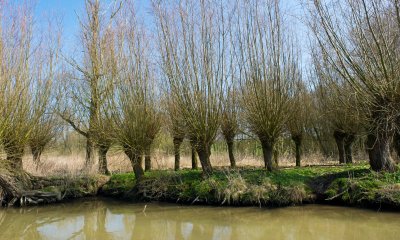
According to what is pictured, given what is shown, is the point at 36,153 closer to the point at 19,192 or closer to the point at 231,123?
the point at 19,192

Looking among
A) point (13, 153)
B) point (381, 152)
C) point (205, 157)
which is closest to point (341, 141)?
point (381, 152)

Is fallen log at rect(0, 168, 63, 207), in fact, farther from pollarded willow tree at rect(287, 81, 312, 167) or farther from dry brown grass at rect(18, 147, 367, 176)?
pollarded willow tree at rect(287, 81, 312, 167)

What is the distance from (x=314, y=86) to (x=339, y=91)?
8308 millimetres

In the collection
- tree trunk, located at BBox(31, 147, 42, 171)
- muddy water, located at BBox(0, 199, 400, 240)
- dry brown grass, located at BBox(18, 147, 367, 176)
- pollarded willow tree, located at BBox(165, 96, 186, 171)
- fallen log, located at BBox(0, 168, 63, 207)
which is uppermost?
pollarded willow tree, located at BBox(165, 96, 186, 171)

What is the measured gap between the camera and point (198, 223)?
32.9 feet

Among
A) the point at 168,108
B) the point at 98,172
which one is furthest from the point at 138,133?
the point at 98,172

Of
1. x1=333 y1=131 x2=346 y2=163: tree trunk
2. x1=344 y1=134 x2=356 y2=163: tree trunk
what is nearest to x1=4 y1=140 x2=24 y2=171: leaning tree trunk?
x1=333 y1=131 x2=346 y2=163: tree trunk

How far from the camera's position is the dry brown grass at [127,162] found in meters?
15.6

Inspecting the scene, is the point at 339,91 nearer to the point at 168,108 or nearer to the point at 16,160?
the point at 168,108

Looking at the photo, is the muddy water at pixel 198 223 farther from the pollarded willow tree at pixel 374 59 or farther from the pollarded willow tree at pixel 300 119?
the pollarded willow tree at pixel 300 119

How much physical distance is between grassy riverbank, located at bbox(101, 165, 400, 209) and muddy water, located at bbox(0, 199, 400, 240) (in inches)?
14.4

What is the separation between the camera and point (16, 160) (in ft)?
44.6

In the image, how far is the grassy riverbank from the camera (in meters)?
10.5

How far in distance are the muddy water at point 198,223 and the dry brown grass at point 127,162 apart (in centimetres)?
346
